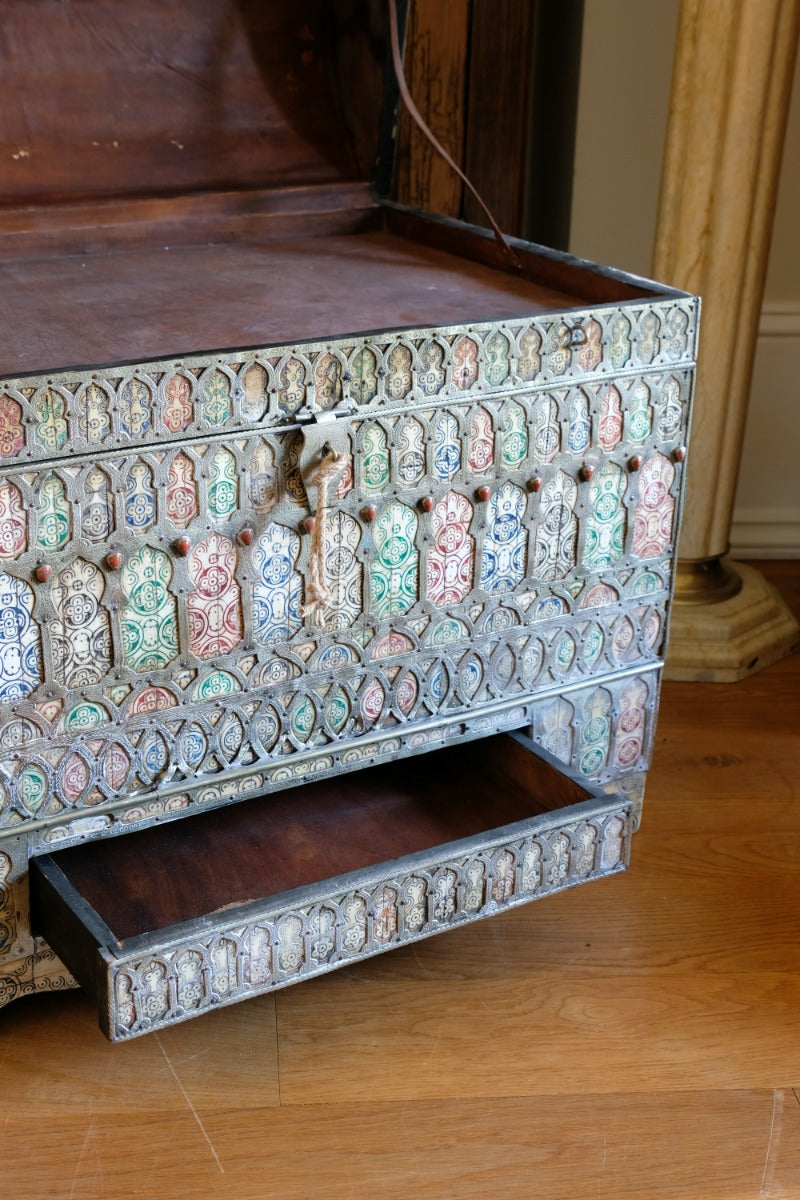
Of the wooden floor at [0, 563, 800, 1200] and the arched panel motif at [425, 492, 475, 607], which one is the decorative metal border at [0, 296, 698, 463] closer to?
the arched panel motif at [425, 492, 475, 607]

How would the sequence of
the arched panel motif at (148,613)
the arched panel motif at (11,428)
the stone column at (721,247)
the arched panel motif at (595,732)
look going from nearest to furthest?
1. the arched panel motif at (11,428)
2. the arched panel motif at (148,613)
3. the arched panel motif at (595,732)
4. the stone column at (721,247)

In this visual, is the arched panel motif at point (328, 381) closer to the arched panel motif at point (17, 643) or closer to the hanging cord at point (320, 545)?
the hanging cord at point (320, 545)

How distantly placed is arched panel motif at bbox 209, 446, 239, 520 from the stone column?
2.96ft

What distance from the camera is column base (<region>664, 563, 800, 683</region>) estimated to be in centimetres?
210

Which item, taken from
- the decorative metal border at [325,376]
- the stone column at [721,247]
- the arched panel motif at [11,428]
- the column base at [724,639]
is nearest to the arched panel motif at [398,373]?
the decorative metal border at [325,376]

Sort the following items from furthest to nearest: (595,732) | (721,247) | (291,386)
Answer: (721,247) → (595,732) → (291,386)

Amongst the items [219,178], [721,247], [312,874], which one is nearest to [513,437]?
[312,874]

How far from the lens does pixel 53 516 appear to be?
1209 millimetres

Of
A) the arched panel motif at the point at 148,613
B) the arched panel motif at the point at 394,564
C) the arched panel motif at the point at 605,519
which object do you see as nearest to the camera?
the arched panel motif at the point at 148,613

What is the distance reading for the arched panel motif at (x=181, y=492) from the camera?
125 cm

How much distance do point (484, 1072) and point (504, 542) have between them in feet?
1.62

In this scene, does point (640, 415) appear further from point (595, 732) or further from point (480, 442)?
point (595, 732)

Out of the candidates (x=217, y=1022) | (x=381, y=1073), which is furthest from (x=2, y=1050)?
(x=381, y=1073)

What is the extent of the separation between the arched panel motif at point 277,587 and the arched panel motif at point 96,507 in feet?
0.47
